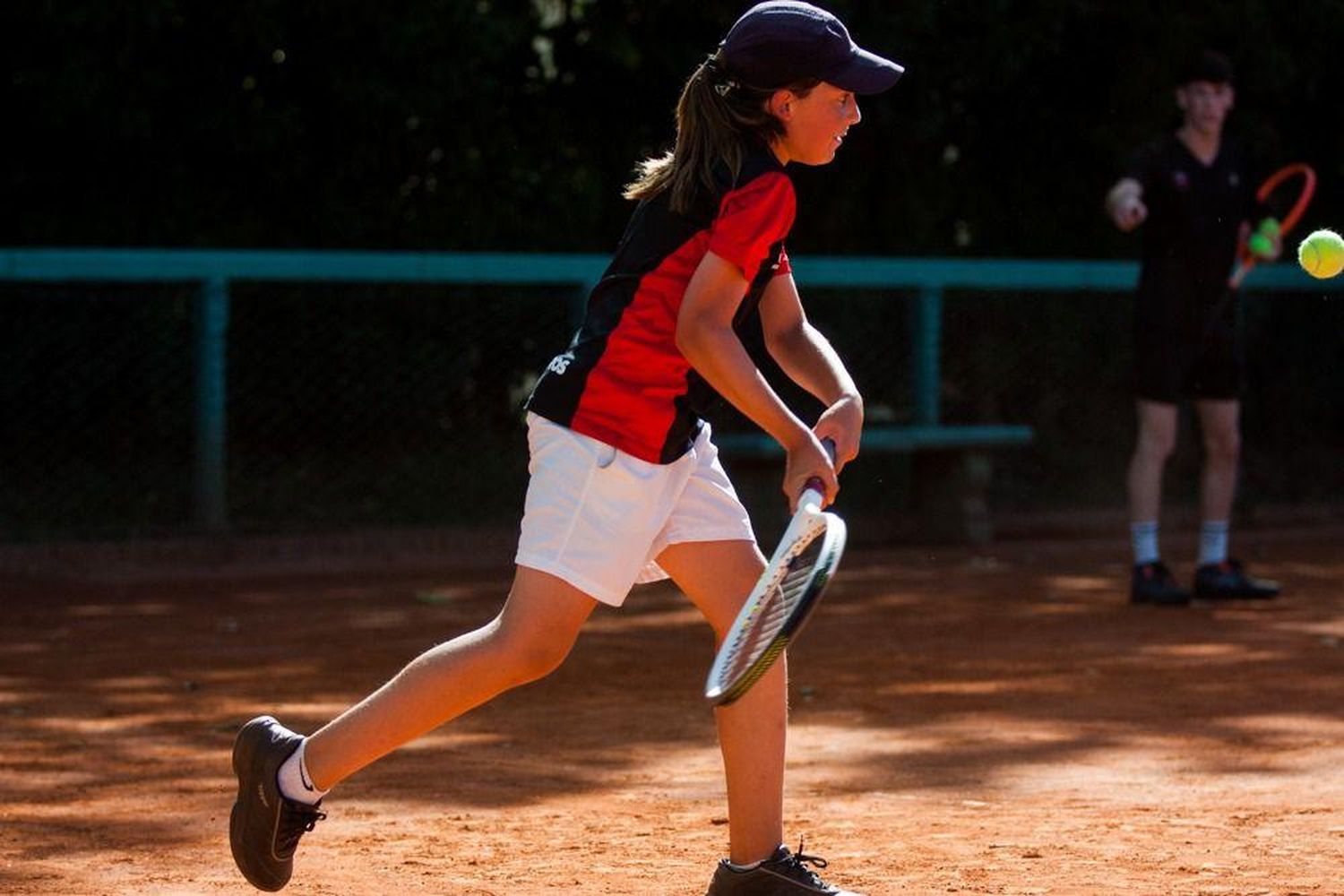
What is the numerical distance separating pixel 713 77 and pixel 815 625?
4472 millimetres

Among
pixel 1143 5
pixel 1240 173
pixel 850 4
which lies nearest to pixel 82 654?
pixel 1240 173

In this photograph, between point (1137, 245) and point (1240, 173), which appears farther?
point (1137, 245)

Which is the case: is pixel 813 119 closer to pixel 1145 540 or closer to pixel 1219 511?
pixel 1145 540

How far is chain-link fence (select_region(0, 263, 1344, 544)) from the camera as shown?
9.98 m

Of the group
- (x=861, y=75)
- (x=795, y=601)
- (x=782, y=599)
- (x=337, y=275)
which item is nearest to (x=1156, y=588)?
(x=337, y=275)

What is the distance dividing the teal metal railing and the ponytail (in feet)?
20.3

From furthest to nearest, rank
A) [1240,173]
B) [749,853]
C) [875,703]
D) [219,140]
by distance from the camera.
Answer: [219,140], [1240,173], [875,703], [749,853]

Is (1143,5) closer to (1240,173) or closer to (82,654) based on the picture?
(1240,173)

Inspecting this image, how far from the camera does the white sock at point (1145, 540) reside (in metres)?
8.61

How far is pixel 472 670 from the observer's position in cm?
391

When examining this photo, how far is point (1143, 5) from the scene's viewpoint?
41.8ft

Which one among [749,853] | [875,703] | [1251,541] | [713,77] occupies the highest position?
[713,77]

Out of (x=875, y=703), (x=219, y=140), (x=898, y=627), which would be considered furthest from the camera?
(x=219, y=140)

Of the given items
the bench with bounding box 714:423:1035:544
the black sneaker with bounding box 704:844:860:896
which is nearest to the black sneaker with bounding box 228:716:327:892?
the black sneaker with bounding box 704:844:860:896
